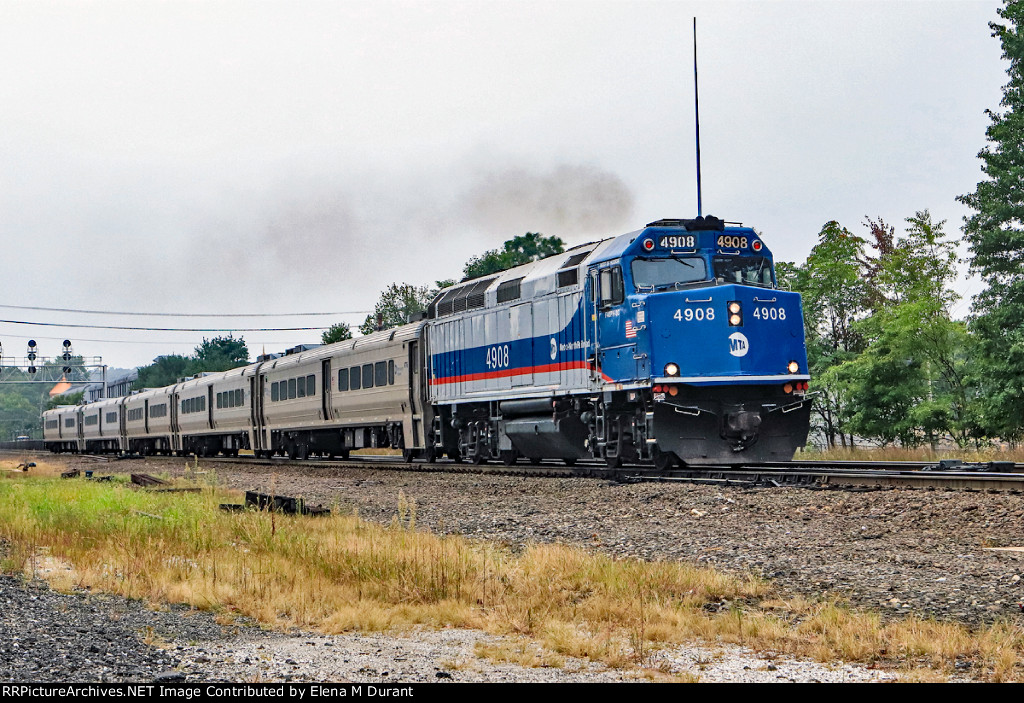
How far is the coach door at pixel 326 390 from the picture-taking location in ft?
103

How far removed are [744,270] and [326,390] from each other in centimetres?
1734

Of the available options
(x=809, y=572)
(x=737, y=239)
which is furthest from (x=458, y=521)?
(x=737, y=239)

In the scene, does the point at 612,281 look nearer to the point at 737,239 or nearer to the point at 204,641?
the point at 737,239

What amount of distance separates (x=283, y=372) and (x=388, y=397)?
977 cm

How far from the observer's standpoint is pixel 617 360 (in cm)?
1722

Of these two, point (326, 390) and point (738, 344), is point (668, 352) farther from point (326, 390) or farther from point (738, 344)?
point (326, 390)

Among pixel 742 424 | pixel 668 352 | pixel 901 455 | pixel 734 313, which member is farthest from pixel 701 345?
pixel 901 455

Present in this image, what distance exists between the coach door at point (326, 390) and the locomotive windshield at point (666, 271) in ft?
53.5

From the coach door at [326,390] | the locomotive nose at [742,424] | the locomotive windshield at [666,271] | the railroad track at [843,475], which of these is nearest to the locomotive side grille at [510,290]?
the railroad track at [843,475]

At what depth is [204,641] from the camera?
21.0ft

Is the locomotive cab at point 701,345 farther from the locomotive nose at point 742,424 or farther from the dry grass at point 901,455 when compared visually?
the dry grass at point 901,455

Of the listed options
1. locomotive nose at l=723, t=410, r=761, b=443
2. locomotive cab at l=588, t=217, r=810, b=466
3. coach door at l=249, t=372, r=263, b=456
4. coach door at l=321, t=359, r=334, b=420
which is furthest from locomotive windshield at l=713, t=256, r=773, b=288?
coach door at l=249, t=372, r=263, b=456
